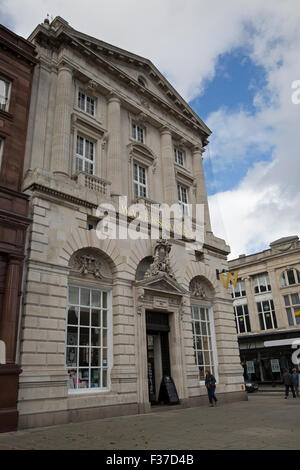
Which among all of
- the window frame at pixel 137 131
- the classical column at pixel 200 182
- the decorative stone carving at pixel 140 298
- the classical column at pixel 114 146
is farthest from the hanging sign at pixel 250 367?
the classical column at pixel 114 146

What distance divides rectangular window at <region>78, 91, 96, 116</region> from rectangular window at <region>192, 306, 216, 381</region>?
46.0 feet

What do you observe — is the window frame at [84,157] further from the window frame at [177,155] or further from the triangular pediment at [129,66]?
the window frame at [177,155]

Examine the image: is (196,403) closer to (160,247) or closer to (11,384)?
(160,247)

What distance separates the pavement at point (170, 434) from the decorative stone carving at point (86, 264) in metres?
6.43

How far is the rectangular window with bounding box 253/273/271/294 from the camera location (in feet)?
154

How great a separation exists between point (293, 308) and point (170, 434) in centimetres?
3693

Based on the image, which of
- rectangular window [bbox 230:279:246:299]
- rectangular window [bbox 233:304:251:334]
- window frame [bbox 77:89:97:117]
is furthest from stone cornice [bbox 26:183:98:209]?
rectangular window [bbox 233:304:251:334]

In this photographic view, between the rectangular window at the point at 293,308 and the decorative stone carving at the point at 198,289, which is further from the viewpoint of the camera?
the rectangular window at the point at 293,308

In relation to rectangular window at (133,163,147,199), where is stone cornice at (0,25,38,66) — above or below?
above

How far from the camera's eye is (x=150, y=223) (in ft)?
69.8

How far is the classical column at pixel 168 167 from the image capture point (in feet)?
81.4

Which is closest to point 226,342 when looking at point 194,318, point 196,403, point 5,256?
point 194,318
